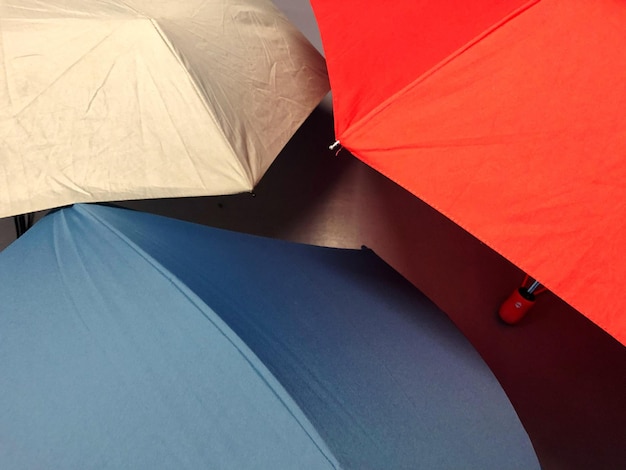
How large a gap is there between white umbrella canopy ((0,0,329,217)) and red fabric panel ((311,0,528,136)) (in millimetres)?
210

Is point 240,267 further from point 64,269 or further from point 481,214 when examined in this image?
point 481,214

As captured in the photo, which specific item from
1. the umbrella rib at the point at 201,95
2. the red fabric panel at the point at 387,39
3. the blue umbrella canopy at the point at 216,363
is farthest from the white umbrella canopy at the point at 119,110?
the red fabric panel at the point at 387,39

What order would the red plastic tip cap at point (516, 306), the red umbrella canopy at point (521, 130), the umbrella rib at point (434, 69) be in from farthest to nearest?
the red plastic tip cap at point (516, 306)
the umbrella rib at point (434, 69)
the red umbrella canopy at point (521, 130)

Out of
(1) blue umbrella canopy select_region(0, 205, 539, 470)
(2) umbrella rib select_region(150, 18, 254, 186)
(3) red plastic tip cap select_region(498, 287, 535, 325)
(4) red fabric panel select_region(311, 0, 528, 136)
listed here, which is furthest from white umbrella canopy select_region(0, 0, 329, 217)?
(3) red plastic tip cap select_region(498, 287, 535, 325)

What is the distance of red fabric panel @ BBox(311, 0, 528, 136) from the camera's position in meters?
1.11

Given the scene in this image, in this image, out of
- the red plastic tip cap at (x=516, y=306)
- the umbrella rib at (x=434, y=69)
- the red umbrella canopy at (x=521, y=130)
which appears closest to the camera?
the red umbrella canopy at (x=521, y=130)

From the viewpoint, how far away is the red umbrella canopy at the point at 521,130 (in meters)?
0.97

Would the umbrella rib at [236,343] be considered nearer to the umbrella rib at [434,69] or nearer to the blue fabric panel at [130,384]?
the blue fabric panel at [130,384]

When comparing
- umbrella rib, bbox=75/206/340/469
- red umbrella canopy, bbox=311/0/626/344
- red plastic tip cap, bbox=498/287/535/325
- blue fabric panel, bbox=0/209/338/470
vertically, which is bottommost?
blue fabric panel, bbox=0/209/338/470

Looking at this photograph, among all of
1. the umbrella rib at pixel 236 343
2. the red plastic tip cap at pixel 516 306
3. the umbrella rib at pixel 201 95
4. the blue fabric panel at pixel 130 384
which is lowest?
the blue fabric panel at pixel 130 384

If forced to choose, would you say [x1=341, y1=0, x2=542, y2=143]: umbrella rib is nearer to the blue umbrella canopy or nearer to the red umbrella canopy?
the red umbrella canopy

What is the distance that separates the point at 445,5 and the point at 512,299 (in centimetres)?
77

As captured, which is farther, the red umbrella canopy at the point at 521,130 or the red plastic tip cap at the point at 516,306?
the red plastic tip cap at the point at 516,306

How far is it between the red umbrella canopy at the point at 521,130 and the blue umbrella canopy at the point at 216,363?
0.23 meters
